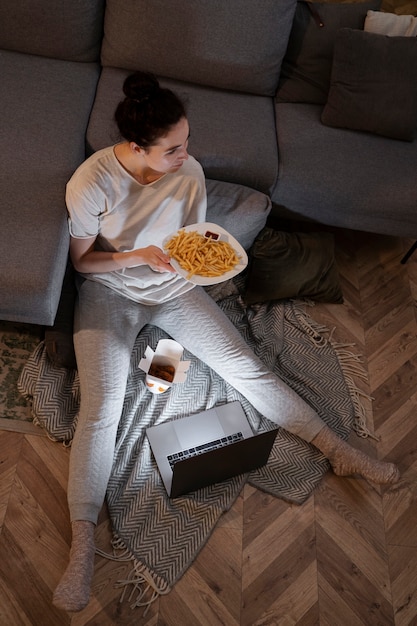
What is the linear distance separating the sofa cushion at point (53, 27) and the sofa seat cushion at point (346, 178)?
2.96ft

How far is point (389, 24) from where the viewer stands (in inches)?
90.8

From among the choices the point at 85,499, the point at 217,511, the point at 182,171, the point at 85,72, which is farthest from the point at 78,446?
the point at 85,72

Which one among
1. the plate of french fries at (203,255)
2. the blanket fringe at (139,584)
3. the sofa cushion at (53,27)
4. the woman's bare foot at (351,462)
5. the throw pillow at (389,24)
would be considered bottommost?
the blanket fringe at (139,584)

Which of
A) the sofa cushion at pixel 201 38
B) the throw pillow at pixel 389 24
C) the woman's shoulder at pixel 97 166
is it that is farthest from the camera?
the throw pillow at pixel 389 24

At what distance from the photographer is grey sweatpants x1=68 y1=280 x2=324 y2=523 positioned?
164 cm

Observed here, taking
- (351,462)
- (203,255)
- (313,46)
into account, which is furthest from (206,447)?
(313,46)

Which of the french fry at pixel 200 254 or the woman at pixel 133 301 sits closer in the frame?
the woman at pixel 133 301

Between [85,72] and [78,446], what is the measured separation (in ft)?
5.27

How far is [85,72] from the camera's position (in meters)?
2.32

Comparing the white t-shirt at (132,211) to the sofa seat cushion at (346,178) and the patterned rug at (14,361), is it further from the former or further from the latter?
the sofa seat cushion at (346,178)

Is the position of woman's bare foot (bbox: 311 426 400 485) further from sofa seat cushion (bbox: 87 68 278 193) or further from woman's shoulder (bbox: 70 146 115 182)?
woman's shoulder (bbox: 70 146 115 182)

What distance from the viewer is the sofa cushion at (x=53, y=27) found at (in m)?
2.16

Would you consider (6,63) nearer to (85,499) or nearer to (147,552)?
(85,499)

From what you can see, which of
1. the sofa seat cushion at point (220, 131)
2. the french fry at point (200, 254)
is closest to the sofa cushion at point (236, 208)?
the sofa seat cushion at point (220, 131)
